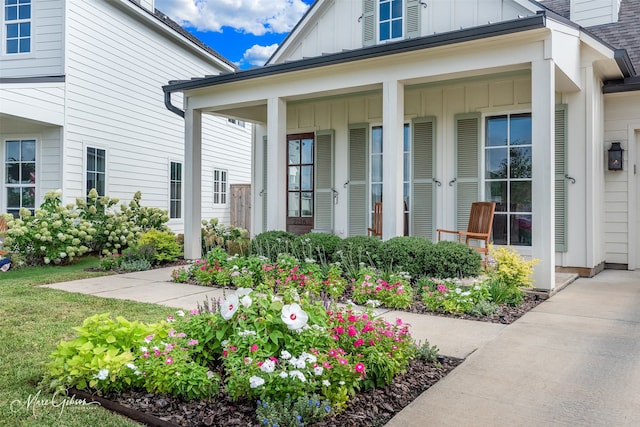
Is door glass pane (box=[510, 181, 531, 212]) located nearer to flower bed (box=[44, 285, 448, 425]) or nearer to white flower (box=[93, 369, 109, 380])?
flower bed (box=[44, 285, 448, 425])

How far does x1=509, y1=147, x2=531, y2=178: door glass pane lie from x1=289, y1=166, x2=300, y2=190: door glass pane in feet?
11.9

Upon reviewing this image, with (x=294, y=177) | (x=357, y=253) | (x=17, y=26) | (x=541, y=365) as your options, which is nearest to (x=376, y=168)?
(x=294, y=177)

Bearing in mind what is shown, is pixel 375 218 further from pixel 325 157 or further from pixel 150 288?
pixel 150 288

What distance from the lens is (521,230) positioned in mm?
6441

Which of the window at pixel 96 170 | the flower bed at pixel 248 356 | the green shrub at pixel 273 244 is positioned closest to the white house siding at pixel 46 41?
the window at pixel 96 170

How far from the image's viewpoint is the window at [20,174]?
882 centimetres

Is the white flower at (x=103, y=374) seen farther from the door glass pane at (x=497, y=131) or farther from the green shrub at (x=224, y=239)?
the door glass pane at (x=497, y=131)

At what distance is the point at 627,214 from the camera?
6707 millimetres

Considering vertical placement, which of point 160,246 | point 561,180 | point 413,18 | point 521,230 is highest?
point 413,18

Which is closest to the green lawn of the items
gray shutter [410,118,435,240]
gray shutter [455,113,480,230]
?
gray shutter [410,118,435,240]

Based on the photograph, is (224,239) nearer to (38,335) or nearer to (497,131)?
(497,131)

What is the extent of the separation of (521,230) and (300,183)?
3779mm

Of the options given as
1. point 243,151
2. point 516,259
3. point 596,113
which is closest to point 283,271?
point 516,259

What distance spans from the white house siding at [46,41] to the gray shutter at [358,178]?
5561 millimetres
